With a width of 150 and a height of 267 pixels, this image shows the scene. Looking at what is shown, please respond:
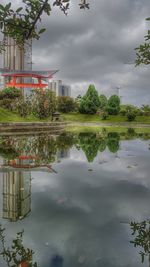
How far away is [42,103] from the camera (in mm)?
47531

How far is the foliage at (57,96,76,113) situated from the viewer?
6538 cm

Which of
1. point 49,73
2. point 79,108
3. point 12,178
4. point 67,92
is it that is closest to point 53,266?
point 12,178

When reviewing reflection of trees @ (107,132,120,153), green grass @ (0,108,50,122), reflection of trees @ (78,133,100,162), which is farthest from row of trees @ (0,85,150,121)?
reflection of trees @ (78,133,100,162)

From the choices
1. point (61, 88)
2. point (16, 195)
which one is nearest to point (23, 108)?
point (16, 195)

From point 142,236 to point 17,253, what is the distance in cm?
192

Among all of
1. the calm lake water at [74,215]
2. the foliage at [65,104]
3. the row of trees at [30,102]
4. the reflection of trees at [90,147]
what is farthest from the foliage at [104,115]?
the calm lake water at [74,215]

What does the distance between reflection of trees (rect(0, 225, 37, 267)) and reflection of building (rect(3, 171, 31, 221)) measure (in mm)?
983

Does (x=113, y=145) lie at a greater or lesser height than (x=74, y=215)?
lesser

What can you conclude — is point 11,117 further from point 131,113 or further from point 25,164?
point 25,164

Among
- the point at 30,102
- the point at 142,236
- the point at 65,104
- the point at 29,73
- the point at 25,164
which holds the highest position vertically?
the point at 29,73

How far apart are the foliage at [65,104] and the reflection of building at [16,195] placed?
55293 mm

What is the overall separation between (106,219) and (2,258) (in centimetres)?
232

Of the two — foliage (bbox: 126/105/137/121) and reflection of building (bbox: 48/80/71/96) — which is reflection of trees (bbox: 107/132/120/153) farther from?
reflection of building (bbox: 48/80/71/96)

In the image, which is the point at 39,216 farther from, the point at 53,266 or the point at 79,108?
the point at 79,108
